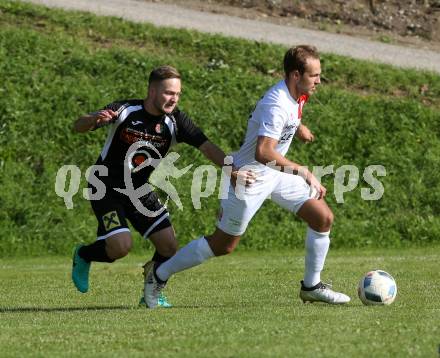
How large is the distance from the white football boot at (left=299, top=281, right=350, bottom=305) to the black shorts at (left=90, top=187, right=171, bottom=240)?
1440 millimetres

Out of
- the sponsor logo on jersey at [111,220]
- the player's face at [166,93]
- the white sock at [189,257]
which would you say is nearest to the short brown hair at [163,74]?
the player's face at [166,93]

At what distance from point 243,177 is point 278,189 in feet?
1.45

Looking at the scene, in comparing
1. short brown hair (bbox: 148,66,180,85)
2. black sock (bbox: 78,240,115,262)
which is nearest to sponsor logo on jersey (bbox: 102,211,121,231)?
black sock (bbox: 78,240,115,262)

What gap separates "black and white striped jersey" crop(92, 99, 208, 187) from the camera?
31.8 feet

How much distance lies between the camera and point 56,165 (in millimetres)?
17781

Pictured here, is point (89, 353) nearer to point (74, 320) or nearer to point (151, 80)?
point (74, 320)

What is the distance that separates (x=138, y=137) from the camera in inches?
382

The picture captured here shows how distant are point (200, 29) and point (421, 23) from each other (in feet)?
17.2

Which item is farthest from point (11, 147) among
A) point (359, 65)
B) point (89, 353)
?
point (89, 353)

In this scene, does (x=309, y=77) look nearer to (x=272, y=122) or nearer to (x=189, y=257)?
(x=272, y=122)

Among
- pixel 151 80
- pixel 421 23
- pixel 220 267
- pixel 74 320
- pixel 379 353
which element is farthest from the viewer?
pixel 421 23

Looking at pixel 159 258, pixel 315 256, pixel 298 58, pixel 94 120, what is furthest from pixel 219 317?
pixel 298 58

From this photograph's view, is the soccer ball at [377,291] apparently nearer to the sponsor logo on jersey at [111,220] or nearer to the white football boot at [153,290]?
the white football boot at [153,290]

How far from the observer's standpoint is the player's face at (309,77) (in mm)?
9398
